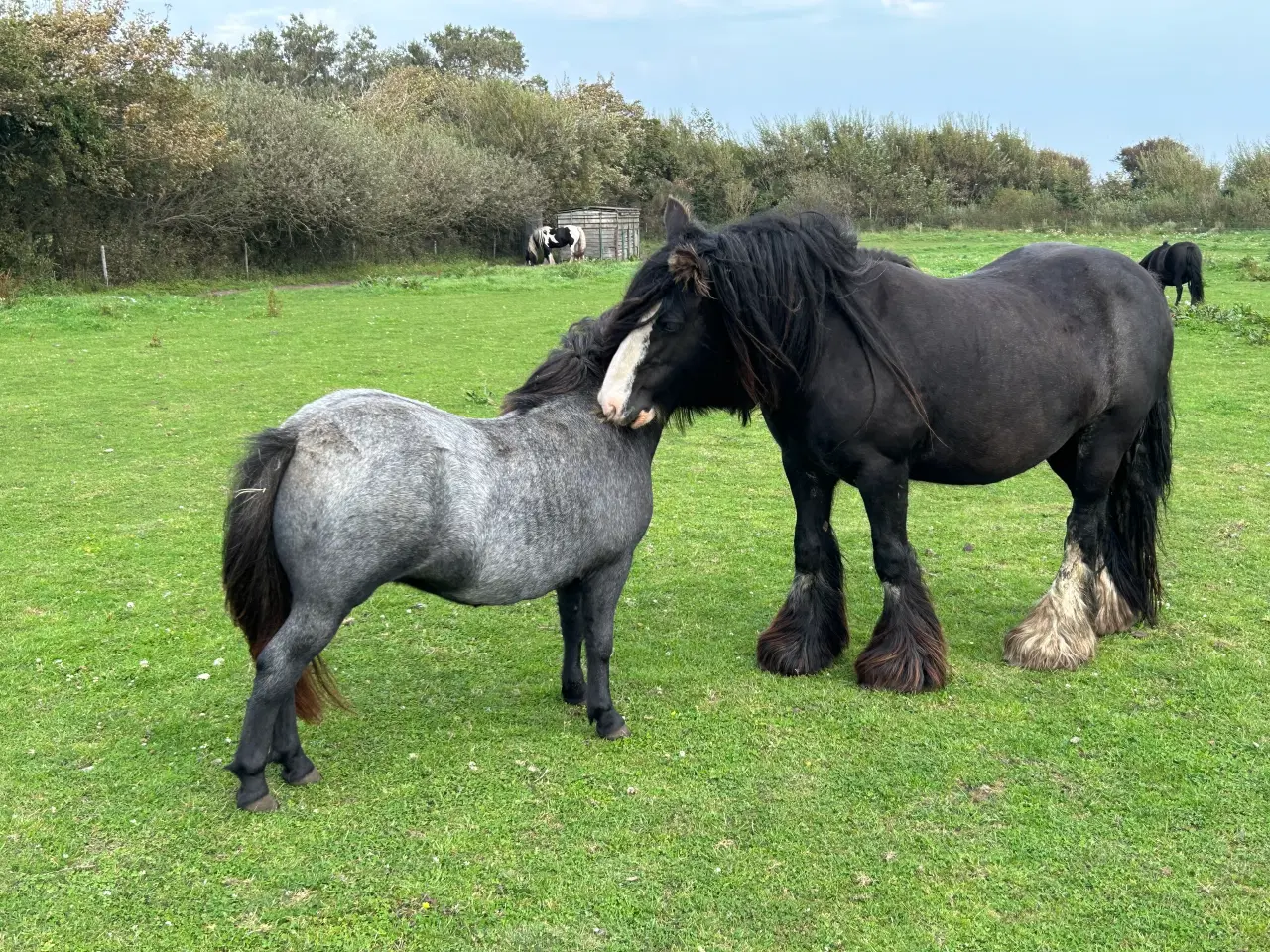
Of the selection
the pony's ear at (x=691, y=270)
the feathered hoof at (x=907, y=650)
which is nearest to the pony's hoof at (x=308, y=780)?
the pony's ear at (x=691, y=270)

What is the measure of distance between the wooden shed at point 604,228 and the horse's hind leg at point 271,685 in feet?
121

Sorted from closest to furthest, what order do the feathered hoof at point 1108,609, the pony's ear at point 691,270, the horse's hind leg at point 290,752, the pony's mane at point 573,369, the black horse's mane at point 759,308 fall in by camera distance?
1. the horse's hind leg at point 290,752
2. the pony's ear at point 691,270
3. the black horse's mane at point 759,308
4. the pony's mane at point 573,369
5. the feathered hoof at point 1108,609

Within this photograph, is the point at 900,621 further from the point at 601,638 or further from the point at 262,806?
the point at 262,806

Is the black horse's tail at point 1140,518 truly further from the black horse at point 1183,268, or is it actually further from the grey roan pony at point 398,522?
the black horse at point 1183,268

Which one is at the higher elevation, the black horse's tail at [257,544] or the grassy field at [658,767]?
the black horse's tail at [257,544]

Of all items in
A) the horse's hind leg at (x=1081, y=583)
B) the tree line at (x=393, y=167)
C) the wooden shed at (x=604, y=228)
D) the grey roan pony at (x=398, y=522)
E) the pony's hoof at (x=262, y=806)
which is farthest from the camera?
the wooden shed at (x=604, y=228)

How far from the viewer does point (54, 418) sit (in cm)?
1040

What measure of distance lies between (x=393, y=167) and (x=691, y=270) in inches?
1231

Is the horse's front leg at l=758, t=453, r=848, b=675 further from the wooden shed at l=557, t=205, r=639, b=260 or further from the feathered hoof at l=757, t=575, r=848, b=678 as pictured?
the wooden shed at l=557, t=205, r=639, b=260

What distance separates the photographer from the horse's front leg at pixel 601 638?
4.15m

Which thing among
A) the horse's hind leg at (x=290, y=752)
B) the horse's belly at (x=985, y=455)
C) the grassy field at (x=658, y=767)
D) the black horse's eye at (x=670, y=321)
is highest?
the black horse's eye at (x=670, y=321)

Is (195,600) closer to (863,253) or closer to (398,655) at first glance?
(398,655)

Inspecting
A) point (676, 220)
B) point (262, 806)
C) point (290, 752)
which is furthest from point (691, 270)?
point (262, 806)

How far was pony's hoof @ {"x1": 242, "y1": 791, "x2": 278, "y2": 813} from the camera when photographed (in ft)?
11.9
